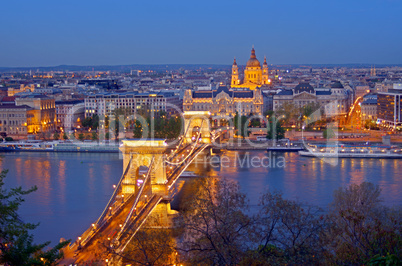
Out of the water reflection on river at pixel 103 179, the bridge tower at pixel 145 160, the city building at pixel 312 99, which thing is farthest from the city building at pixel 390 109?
the bridge tower at pixel 145 160

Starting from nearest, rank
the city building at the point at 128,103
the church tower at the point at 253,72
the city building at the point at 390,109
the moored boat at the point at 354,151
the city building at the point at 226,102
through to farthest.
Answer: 1. the moored boat at the point at 354,151
2. the city building at the point at 390,109
3. the city building at the point at 128,103
4. the city building at the point at 226,102
5. the church tower at the point at 253,72

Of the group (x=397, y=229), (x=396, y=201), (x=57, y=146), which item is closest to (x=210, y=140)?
(x=57, y=146)

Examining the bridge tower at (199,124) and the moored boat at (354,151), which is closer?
the moored boat at (354,151)

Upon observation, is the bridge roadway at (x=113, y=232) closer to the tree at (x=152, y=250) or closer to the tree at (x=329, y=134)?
the tree at (x=152, y=250)

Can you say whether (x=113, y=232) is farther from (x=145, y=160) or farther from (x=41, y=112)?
(x=41, y=112)

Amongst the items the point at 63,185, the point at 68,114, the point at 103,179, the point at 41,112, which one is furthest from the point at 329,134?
the point at 41,112

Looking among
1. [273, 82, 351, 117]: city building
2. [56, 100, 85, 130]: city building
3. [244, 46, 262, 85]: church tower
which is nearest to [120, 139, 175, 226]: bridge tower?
[56, 100, 85, 130]: city building

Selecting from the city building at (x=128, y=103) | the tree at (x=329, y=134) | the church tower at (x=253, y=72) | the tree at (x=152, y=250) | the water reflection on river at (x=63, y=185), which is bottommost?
the water reflection on river at (x=63, y=185)
